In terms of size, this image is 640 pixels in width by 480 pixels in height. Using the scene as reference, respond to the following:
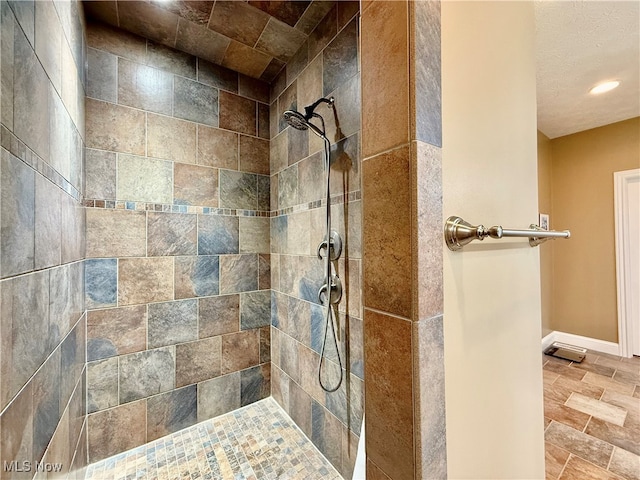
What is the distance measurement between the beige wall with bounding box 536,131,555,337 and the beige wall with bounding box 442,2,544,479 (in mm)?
2761

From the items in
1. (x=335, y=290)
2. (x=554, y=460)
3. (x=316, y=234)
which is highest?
(x=316, y=234)

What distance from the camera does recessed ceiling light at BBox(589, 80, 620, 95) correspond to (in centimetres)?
211

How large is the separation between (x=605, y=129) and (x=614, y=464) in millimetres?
3179

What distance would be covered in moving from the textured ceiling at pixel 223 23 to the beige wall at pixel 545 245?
3086 mm

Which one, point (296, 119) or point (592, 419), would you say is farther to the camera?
point (592, 419)

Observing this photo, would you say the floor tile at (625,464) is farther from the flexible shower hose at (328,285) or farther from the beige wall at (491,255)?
the flexible shower hose at (328,285)

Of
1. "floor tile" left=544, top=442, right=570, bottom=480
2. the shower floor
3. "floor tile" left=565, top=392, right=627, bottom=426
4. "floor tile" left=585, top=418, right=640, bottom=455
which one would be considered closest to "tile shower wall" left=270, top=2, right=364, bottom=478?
the shower floor

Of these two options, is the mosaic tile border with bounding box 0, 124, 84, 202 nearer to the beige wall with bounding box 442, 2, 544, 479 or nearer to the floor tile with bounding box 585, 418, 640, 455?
the beige wall with bounding box 442, 2, 544, 479

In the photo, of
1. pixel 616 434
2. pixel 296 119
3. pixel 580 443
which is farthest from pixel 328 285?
pixel 616 434

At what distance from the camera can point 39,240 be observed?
0.79 m

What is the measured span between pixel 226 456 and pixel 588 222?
13.7 feet

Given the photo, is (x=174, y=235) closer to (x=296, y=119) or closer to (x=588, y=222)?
(x=296, y=119)

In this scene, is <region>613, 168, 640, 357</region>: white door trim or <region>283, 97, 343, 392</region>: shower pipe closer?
<region>283, 97, 343, 392</region>: shower pipe

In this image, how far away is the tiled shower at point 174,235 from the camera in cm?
→ 91
